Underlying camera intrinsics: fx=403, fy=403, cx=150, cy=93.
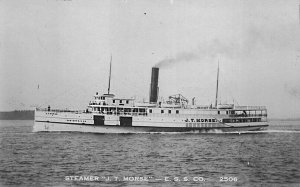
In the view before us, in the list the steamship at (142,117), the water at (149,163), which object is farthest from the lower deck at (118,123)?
the water at (149,163)

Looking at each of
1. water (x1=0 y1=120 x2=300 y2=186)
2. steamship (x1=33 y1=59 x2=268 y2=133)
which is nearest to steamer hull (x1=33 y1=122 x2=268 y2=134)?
steamship (x1=33 y1=59 x2=268 y2=133)

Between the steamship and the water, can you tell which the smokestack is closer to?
the steamship

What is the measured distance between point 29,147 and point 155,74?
53.8 ft

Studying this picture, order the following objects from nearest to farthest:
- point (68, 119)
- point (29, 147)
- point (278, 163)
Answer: point (278, 163) → point (29, 147) → point (68, 119)

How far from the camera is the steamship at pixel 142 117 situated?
132 feet

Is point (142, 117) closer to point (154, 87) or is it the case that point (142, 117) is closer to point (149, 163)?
point (154, 87)

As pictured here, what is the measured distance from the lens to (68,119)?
40125 millimetres

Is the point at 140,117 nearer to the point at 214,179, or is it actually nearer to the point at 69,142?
the point at 69,142

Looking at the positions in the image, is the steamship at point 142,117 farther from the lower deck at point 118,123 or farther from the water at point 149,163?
the water at point 149,163

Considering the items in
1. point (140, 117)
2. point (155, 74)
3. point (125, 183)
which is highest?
point (155, 74)

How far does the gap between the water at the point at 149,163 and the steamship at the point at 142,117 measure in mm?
6728

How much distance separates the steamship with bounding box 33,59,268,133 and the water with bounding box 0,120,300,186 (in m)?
6.73

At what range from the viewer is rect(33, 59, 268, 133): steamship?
1587 inches

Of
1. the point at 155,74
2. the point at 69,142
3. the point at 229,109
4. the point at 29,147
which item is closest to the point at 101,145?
the point at 69,142
